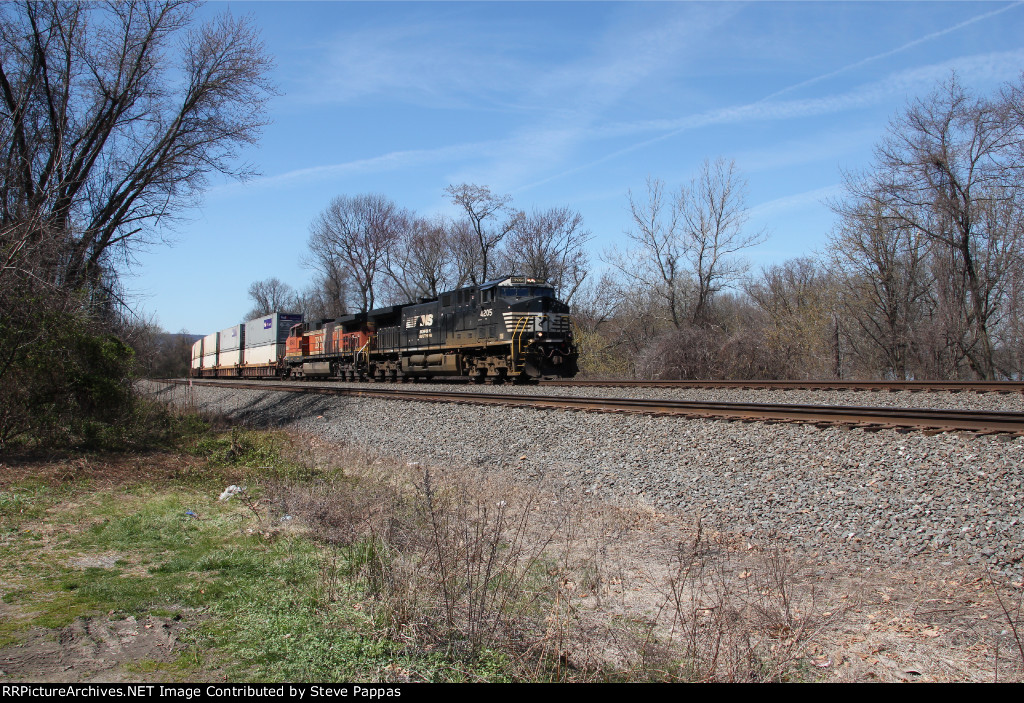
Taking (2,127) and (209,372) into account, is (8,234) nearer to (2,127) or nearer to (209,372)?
(2,127)

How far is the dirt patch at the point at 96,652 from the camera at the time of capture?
318cm

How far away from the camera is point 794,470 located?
6.96 meters

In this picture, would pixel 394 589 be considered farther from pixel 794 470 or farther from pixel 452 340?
pixel 452 340

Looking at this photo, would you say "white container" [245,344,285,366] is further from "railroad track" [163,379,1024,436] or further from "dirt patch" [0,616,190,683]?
"dirt patch" [0,616,190,683]

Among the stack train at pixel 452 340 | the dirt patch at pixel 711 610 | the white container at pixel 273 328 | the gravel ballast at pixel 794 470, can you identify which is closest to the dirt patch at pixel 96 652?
the dirt patch at pixel 711 610

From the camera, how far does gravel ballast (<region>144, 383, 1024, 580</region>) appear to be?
5281 mm

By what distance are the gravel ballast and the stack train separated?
290 inches

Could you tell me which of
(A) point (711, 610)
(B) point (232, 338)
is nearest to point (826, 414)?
(A) point (711, 610)

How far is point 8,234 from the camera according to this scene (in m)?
8.59

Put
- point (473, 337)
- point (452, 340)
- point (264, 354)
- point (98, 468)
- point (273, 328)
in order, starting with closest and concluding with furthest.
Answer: point (98, 468) → point (473, 337) → point (452, 340) → point (273, 328) → point (264, 354)

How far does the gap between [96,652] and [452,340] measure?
1914cm
